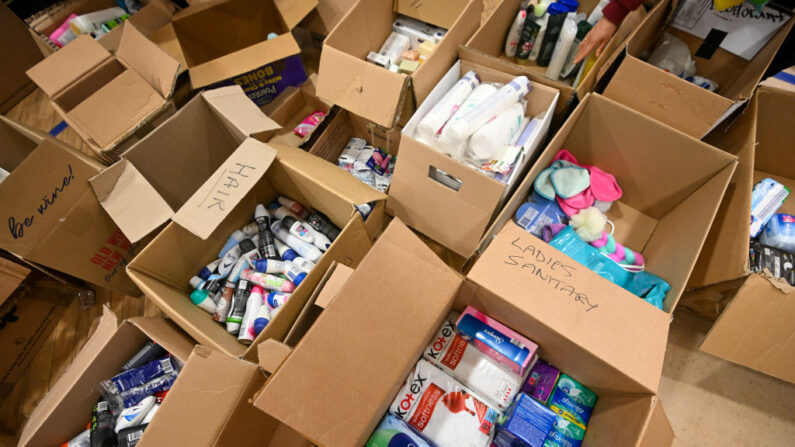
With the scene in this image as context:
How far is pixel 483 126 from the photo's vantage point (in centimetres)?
109

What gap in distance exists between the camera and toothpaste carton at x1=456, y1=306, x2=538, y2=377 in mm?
959

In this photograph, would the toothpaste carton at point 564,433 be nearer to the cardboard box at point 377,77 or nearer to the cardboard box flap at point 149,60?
the cardboard box at point 377,77

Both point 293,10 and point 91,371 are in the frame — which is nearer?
point 91,371

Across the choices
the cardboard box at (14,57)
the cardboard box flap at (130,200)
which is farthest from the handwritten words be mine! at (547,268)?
the cardboard box at (14,57)

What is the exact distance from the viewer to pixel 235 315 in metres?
1.14

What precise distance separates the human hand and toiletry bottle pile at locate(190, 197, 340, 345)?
1.07 metres

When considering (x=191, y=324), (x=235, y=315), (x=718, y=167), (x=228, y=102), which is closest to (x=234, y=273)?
(x=235, y=315)

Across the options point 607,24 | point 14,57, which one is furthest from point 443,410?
point 14,57

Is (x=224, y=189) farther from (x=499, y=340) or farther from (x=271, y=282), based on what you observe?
(x=499, y=340)

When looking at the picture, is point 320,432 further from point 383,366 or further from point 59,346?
point 59,346

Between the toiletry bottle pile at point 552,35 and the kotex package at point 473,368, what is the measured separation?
3.37 feet

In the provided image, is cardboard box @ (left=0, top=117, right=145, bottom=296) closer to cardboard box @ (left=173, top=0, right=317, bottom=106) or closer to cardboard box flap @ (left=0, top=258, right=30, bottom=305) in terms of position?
cardboard box flap @ (left=0, top=258, right=30, bottom=305)

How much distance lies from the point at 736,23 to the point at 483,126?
969mm

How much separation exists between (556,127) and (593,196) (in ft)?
0.89
